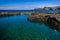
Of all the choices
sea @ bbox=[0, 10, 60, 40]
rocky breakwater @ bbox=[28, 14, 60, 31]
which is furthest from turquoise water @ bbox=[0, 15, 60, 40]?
rocky breakwater @ bbox=[28, 14, 60, 31]

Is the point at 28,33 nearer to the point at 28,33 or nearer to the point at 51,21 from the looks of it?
the point at 28,33

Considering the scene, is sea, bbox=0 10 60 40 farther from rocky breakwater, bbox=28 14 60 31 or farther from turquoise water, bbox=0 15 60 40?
rocky breakwater, bbox=28 14 60 31

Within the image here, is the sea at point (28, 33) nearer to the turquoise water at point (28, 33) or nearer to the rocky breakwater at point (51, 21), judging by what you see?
the turquoise water at point (28, 33)

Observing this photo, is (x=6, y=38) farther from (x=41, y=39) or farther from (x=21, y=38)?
(x=41, y=39)

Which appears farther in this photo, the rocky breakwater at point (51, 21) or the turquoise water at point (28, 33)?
the rocky breakwater at point (51, 21)

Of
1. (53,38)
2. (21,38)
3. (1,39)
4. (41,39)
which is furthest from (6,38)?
(53,38)

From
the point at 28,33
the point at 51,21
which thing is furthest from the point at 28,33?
the point at 51,21

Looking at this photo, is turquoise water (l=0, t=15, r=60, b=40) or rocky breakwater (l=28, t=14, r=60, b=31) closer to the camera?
turquoise water (l=0, t=15, r=60, b=40)

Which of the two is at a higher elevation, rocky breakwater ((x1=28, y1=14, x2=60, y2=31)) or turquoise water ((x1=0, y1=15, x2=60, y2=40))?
rocky breakwater ((x1=28, y1=14, x2=60, y2=31))

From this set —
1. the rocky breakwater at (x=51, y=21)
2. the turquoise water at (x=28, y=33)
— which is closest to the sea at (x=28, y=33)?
the turquoise water at (x=28, y=33)

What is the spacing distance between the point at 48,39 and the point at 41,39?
1007mm

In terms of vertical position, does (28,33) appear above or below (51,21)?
below

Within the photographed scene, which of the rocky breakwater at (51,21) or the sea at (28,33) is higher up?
the rocky breakwater at (51,21)

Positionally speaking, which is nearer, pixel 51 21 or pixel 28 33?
pixel 28 33
